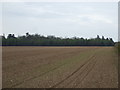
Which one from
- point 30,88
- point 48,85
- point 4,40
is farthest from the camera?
point 4,40

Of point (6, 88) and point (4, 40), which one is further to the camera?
point (4, 40)

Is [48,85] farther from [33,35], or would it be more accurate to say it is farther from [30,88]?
[33,35]

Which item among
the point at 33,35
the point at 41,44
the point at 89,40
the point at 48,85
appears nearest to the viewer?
the point at 48,85

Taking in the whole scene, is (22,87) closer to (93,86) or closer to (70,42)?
(93,86)

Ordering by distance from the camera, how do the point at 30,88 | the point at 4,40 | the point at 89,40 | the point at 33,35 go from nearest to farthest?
the point at 30,88 → the point at 4,40 → the point at 89,40 → the point at 33,35

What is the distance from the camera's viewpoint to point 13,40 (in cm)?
11962

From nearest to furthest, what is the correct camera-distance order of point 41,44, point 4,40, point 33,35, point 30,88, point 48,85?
point 30,88
point 48,85
point 4,40
point 41,44
point 33,35

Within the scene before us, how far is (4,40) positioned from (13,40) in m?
6.03

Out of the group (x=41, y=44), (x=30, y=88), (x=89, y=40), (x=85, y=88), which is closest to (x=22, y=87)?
(x=30, y=88)

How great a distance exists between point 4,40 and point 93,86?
11464 cm

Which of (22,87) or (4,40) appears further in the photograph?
(4,40)

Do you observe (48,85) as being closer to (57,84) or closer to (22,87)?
(57,84)

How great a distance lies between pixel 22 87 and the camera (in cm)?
830

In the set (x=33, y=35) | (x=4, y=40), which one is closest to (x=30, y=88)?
(x=4, y=40)
